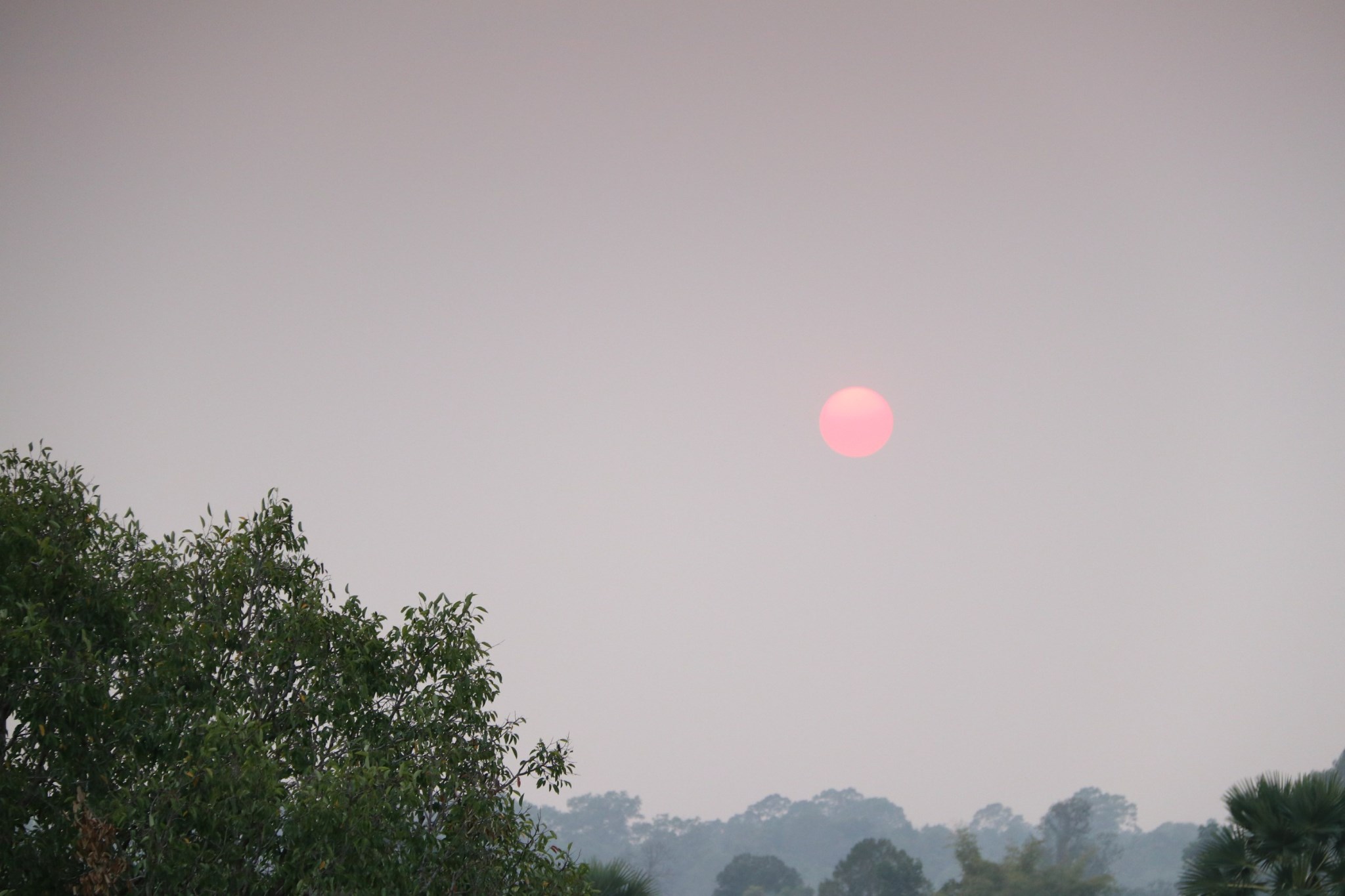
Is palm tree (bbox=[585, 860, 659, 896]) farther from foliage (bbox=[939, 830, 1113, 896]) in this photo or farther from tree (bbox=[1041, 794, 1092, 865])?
tree (bbox=[1041, 794, 1092, 865])

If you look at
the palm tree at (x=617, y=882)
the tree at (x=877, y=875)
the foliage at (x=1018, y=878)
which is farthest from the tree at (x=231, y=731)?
the foliage at (x=1018, y=878)

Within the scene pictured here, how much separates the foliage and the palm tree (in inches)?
2647

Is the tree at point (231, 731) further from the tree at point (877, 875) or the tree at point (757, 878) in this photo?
the tree at point (757, 878)

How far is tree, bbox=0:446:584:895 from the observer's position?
9.28 metres

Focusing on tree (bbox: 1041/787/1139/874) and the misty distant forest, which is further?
the misty distant forest

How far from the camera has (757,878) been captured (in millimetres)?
103188

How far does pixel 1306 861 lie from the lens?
1805cm

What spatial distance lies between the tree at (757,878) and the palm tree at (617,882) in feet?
274

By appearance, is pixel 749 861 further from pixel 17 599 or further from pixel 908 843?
pixel 17 599

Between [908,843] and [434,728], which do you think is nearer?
[434,728]

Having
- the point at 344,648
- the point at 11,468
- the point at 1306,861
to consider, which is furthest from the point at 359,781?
the point at 1306,861

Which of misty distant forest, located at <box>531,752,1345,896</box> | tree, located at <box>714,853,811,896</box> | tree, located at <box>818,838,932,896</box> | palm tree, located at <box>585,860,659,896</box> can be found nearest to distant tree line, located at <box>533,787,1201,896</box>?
misty distant forest, located at <box>531,752,1345,896</box>

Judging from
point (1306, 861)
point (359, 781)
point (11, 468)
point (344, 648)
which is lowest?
point (1306, 861)

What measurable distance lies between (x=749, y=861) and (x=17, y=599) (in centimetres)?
10393
